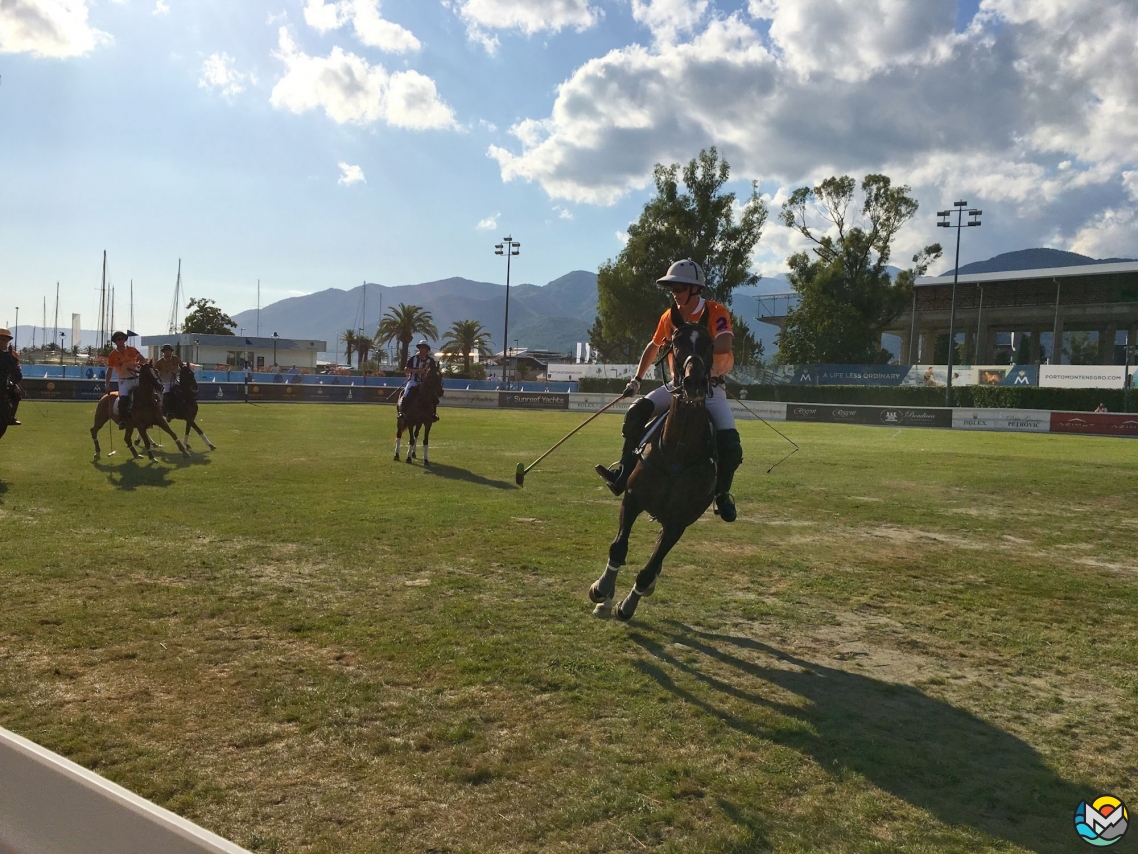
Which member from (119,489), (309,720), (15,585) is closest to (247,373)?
(119,489)

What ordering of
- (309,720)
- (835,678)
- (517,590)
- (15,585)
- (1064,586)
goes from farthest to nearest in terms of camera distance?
(1064,586) < (517,590) < (15,585) < (835,678) < (309,720)

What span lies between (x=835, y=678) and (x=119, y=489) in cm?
1184

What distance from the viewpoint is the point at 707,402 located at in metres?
7.25

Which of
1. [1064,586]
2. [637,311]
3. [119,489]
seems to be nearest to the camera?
[1064,586]

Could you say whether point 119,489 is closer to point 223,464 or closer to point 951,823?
point 223,464

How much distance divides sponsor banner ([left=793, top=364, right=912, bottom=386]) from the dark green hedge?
1592 millimetres

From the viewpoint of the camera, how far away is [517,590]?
24.8ft

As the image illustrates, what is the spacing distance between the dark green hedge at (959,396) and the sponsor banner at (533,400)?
13.8ft

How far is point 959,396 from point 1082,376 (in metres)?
6.68

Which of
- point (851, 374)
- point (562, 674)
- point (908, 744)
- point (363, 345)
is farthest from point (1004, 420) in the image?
point (363, 345)

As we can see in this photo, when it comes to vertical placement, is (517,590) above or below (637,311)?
below

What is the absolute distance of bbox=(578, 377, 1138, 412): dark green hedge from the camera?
149 feet

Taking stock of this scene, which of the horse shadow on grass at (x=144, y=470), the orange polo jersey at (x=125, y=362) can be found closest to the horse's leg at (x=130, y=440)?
the horse shadow on grass at (x=144, y=470)

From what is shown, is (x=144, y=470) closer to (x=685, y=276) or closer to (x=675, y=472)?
(x=685, y=276)
